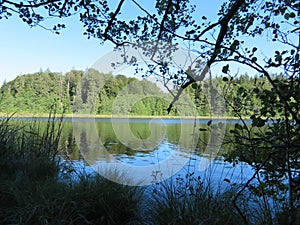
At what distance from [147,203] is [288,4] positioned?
1.67 m

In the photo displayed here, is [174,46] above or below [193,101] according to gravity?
above

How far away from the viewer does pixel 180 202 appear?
183 centimetres

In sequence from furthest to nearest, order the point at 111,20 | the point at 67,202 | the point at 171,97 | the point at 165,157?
1. the point at 165,157
2. the point at 171,97
3. the point at 111,20
4. the point at 67,202

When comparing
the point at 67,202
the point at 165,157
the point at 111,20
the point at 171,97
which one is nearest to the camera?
the point at 67,202

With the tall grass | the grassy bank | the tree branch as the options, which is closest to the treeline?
the tree branch

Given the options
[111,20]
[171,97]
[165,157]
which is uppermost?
[111,20]

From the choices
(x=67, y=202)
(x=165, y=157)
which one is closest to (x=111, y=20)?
(x=67, y=202)

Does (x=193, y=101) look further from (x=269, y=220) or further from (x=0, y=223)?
(x=0, y=223)

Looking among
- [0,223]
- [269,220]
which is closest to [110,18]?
[0,223]

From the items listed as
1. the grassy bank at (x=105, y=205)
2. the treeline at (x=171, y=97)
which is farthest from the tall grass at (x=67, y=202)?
the treeline at (x=171, y=97)

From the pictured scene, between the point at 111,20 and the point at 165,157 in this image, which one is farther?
the point at 165,157

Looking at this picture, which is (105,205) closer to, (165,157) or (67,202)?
(67,202)

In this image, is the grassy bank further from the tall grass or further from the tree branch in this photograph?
the tree branch

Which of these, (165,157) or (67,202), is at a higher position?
(67,202)
